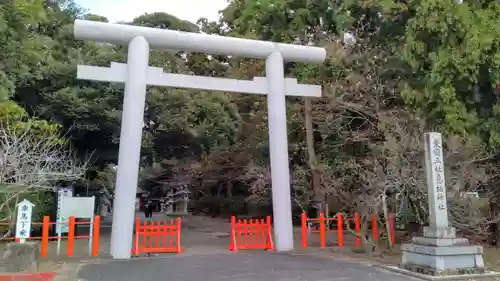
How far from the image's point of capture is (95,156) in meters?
19.9

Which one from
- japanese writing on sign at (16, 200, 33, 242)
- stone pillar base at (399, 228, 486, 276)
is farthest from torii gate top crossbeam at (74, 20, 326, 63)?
stone pillar base at (399, 228, 486, 276)

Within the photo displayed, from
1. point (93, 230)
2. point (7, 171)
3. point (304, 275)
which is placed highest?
point (7, 171)

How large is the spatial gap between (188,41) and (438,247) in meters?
8.33

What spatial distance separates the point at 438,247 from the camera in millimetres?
8188

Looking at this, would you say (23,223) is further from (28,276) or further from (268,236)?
(268,236)

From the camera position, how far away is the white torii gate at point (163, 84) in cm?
1088

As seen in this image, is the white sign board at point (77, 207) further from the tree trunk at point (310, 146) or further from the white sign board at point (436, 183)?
the tree trunk at point (310, 146)

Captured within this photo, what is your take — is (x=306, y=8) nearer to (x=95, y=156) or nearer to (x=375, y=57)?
(x=375, y=57)

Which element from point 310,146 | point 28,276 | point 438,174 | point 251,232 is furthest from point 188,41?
point 310,146

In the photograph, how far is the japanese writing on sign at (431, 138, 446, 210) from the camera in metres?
8.73

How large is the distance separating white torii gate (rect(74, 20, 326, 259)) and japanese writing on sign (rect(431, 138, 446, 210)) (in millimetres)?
4522

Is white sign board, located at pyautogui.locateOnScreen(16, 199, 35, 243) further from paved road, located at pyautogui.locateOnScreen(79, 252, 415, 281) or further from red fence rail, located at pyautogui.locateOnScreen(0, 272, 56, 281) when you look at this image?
paved road, located at pyautogui.locateOnScreen(79, 252, 415, 281)

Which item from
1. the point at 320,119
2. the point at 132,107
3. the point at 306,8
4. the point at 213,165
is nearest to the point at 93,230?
the point at 132,107

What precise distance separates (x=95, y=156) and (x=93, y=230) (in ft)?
29.9
